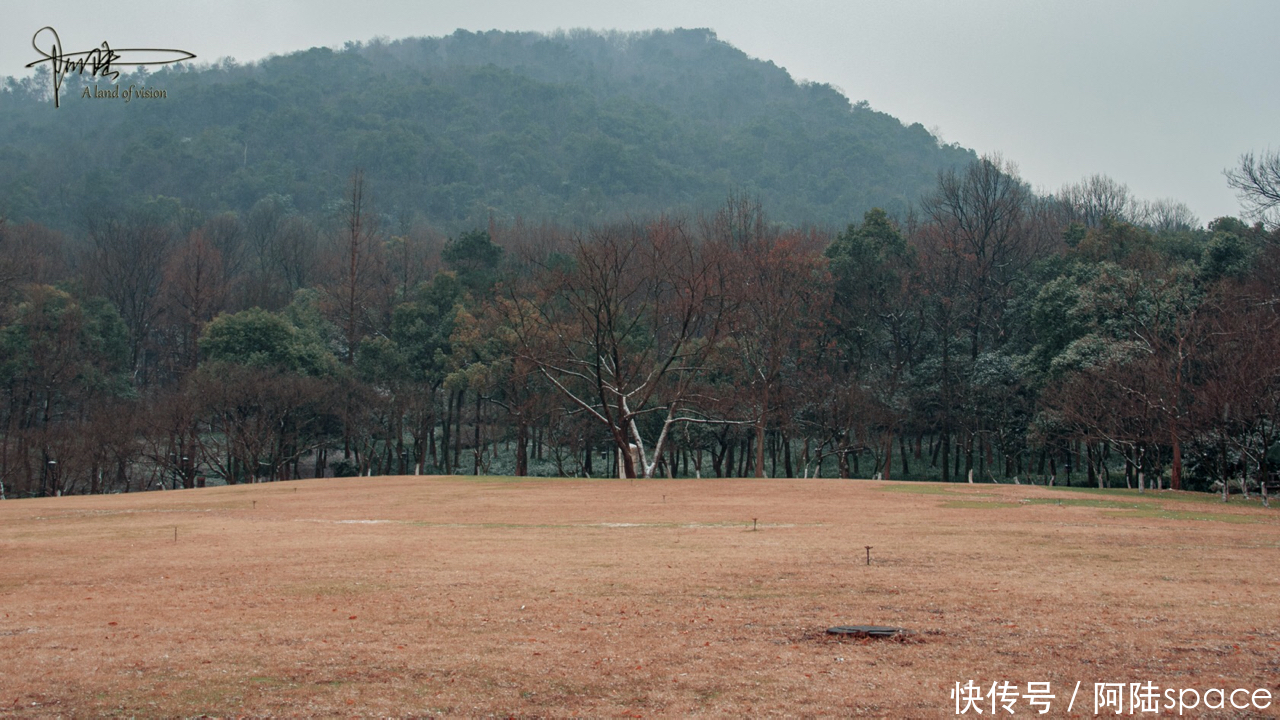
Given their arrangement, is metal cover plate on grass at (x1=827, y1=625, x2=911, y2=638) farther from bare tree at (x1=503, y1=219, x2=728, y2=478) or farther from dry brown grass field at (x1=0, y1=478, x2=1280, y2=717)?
bare tree at (x1=503, y1=219, x2=728, y2=478)

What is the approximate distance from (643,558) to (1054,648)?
8127 millimetres

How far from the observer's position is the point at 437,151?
139 meters

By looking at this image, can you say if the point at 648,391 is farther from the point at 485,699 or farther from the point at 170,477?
the point at 485,699

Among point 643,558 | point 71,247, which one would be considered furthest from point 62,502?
point 71,247

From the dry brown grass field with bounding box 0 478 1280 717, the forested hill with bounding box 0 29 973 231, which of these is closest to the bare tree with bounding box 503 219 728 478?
the dry brown grass field with bounding box 0 478 1280 717

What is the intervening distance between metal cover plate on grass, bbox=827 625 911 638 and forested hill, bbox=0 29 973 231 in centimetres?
9507

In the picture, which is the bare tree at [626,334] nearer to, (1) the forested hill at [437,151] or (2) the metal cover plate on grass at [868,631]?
(2) the metal cover plate on grass at [868,631]

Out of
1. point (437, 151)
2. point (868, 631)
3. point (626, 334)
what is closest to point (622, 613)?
point (868, 631)

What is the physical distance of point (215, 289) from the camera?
67.2 m

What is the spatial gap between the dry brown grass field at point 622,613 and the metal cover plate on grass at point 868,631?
0.85 ft

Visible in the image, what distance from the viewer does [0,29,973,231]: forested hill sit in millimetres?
121375

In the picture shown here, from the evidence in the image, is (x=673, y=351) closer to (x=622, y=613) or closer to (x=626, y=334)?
(x=626, y=334)

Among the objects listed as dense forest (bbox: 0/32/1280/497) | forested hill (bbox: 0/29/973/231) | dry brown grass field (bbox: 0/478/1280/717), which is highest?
forested hill (bbox: 0/29/973/231)

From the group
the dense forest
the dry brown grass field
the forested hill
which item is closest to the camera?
the dry brown grass field
